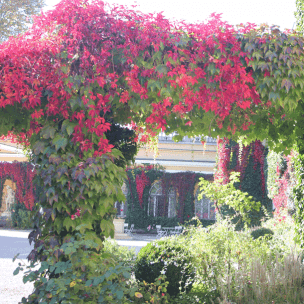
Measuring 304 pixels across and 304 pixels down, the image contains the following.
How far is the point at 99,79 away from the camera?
11.9 ft

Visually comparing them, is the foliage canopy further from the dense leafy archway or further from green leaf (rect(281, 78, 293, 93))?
green leaf (rect(281, 78, 293, 93))

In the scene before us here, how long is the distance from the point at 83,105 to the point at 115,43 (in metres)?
0.74

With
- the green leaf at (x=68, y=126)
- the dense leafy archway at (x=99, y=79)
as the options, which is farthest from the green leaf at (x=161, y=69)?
the green leaf at (x=68, y=126)

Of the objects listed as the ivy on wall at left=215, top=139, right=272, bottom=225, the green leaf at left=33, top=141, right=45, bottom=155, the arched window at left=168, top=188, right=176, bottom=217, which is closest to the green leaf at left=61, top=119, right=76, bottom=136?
the green leaf at left=33, top=141, right=45, bottom=155

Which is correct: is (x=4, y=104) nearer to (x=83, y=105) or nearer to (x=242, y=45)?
(x=83, y=105)

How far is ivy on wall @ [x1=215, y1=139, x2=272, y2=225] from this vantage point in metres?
11.9

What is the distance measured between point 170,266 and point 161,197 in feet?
43.8

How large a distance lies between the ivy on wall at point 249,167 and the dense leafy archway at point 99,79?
319 inches

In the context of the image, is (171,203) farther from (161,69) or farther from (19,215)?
(161,69)

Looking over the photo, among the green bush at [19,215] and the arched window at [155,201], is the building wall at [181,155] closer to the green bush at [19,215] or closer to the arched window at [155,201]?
the arched window at [155,201]

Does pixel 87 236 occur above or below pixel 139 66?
below

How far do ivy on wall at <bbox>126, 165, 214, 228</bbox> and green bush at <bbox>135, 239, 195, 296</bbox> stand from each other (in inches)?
501

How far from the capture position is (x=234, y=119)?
15.6 ft

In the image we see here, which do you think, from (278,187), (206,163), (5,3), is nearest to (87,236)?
(278,187)
